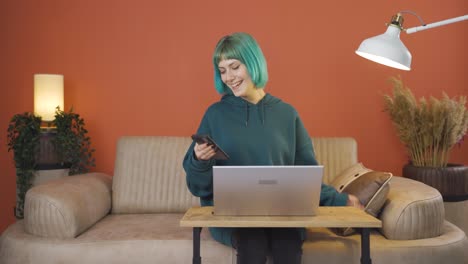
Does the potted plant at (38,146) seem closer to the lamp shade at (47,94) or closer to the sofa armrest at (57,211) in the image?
the lamp shade at (47,94)

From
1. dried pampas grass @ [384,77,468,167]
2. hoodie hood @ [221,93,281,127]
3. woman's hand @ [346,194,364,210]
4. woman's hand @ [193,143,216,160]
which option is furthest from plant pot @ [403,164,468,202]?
woman's hand @ [193,143,216,160]

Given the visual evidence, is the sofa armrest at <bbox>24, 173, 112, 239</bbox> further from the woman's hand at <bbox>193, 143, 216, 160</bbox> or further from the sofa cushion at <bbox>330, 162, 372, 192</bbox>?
the sofa cushion at <bbox>330, 162, 372, 192</bbox>

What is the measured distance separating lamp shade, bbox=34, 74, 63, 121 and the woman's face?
4.59 ft

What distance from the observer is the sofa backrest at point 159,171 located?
2.79 meters

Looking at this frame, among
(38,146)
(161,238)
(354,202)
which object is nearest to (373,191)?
(354,202)

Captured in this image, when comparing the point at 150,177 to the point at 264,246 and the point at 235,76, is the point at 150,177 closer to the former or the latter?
the point at 235,76

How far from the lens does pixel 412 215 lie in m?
2.18

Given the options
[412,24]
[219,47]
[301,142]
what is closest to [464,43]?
[412,24]

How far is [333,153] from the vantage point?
2840 mm

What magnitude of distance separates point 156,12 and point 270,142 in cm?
168

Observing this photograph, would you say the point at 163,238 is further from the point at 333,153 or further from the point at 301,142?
the point at 333,153

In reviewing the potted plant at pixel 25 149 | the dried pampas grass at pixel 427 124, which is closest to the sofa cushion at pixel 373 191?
the dried pampas grass at pixel 427 124

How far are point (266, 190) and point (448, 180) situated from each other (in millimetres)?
1743

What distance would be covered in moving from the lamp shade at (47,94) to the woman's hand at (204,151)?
5.32 ft
